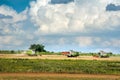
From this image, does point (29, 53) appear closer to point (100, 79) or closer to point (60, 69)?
point (60, 69)

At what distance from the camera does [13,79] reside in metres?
47.6

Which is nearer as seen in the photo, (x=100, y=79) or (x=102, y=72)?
(x=100, y=79)

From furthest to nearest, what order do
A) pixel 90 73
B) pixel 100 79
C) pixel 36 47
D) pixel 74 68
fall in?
pixel 36 47 < pixel 74 68 < pixel 90 73 < pixel 100 79

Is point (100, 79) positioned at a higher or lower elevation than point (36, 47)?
lower

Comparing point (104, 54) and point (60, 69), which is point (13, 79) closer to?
point (60, 69)

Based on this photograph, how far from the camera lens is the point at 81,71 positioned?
2532 inches

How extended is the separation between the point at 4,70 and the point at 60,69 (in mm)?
9217

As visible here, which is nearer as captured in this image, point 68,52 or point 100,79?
point 100,79

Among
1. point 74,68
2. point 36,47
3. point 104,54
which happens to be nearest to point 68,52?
point 104,54

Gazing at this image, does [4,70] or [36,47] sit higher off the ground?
[36,47]

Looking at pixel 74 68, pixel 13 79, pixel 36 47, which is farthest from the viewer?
pixel 36 47

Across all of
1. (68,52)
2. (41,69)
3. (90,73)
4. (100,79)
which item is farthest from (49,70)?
(68,52)

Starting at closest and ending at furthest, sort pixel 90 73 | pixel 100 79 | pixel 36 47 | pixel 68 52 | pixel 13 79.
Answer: pixel 13 79 → pixel 100 79 → pixel 90 73 → pixel 68 52 → pixel 36 47

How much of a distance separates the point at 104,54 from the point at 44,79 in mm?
74124
